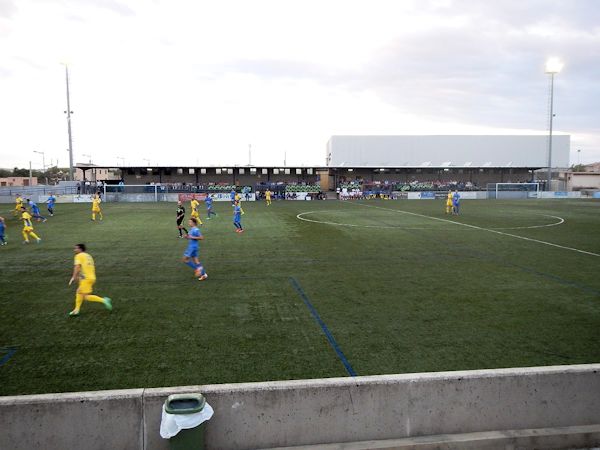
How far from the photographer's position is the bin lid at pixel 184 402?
16.7ft

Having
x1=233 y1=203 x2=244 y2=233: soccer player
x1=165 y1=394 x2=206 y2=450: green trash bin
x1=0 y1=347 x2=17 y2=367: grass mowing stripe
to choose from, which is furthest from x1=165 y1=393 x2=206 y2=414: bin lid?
x1=233 y1=203 x2=244 y2=233: soccer player

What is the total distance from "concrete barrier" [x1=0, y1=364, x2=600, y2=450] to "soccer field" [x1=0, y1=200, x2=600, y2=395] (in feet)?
5.12

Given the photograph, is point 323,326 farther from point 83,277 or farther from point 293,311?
point 83,277

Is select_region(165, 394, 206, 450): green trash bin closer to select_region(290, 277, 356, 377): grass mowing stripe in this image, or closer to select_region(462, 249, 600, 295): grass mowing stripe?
select_region(290, 277, 356, 377): grass mowing stripe

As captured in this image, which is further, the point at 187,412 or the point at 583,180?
the point at 583,180

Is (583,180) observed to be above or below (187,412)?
above

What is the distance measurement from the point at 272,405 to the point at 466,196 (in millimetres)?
61859

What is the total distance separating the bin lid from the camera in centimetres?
508

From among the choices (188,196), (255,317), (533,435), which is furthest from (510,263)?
(188,196)

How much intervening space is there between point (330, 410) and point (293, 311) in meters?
5.04

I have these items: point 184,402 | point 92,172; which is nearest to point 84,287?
point 184,402

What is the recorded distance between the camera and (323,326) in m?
9.38

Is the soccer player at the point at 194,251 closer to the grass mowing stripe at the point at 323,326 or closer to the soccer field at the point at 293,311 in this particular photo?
the soccer field at the point at 293,311

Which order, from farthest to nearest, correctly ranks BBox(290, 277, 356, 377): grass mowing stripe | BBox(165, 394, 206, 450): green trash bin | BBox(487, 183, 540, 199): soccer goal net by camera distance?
BBox(487, 183, 540, 199): soccer goal net, BBox(290, 277, 356, 377): grass mowing stripe, BBox(165, 394, 206, 450): green trash bin
